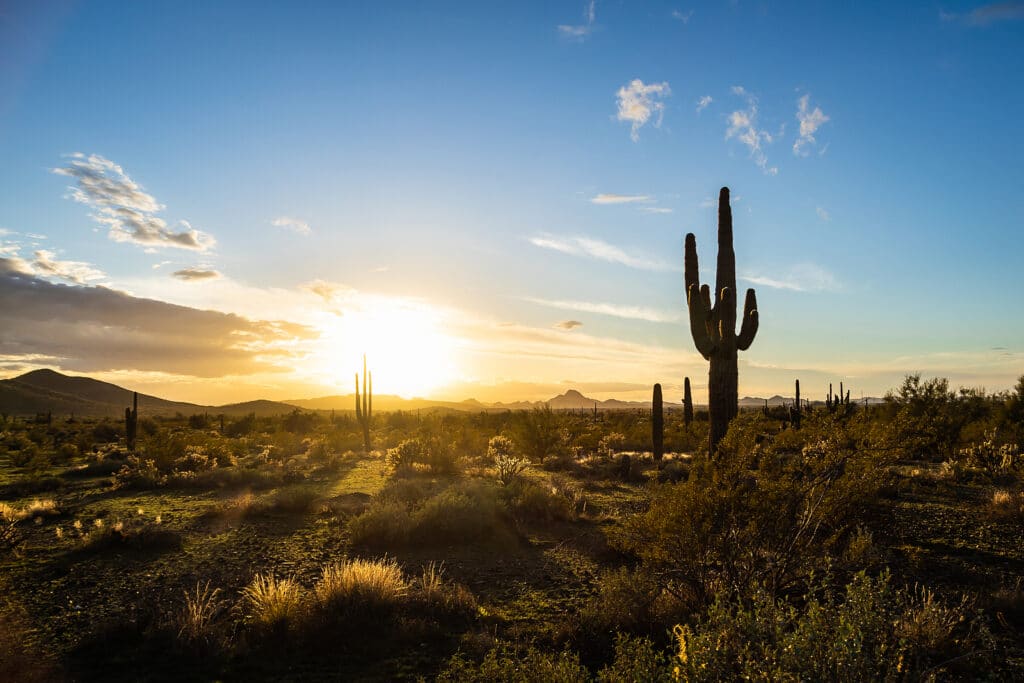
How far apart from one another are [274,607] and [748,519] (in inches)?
240

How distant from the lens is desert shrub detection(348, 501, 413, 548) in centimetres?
1188

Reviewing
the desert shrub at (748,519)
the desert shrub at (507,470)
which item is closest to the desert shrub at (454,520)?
the desert shrub at (507,470)

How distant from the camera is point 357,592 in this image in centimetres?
782

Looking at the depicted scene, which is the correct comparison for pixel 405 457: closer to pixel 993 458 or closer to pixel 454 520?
pixel 454 520

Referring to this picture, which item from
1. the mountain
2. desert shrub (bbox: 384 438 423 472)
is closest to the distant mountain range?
the mountain

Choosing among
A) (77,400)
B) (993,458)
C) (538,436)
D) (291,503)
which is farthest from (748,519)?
(77,400)

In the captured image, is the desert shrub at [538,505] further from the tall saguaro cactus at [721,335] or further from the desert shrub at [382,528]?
the tall saguaro cactus at [721,335]

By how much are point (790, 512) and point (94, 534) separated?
513 inches

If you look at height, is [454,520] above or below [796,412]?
below

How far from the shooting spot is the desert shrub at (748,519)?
22.1ft

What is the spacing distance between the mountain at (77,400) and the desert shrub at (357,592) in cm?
10402

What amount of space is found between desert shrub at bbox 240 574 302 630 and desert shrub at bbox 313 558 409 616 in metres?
0.31

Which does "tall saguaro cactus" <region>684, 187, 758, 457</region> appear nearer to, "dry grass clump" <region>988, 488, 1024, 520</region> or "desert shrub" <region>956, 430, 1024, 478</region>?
"dry grass clump" <region>988, 488, 1024, 520</region>

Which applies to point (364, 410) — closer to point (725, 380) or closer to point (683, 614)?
point (725, 380)
